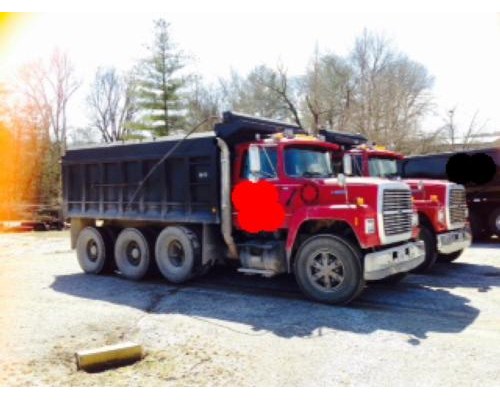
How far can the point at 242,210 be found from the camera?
28.2 feet

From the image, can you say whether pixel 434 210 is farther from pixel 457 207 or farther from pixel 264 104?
pixel 264 104

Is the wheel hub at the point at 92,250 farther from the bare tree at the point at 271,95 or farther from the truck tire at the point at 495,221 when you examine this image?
the bare tree at the point at 271,95

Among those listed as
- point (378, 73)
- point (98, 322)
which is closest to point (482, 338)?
point (98, 322)

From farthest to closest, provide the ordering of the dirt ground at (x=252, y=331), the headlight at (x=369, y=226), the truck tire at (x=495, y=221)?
1. the truck tire at (x=495, y=221)
2. the headlight at (x=369, y=226)
3. the dirt ground at (x=252, y=331)

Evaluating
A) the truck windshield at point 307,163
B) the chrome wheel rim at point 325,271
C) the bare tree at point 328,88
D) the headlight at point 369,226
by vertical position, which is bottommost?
the chrome wheel rim at point 325,271

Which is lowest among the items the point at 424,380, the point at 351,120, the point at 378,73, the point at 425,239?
the point at 424,380

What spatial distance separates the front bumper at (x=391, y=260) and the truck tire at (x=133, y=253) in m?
4.62

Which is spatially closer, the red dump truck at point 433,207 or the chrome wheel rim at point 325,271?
the chrome wheel rim at point 325,271

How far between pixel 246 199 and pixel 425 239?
12.9ft

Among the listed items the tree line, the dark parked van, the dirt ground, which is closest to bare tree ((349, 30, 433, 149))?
the tree line

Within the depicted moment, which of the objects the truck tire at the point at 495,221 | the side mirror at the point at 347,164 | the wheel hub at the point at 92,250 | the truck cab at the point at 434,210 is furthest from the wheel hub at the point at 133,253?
the truck tire at the point at 495,221

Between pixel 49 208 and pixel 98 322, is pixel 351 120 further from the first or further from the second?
pixel 98 322

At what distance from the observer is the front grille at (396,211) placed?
24.3ft

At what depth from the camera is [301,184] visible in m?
7.84
